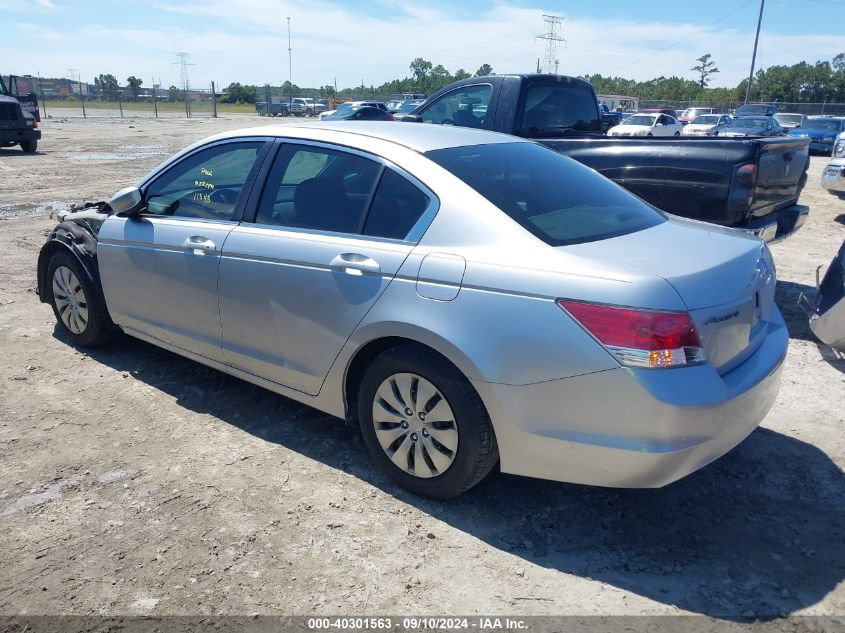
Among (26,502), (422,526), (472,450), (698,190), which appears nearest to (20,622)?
(26,502)

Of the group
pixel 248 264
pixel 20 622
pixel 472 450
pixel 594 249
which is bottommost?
pixel 20 622

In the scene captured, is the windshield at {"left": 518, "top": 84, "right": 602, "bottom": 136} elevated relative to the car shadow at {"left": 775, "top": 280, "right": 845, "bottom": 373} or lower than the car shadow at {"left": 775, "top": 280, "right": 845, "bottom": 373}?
elevated

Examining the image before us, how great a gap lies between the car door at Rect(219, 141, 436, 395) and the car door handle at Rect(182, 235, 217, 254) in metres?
0.15

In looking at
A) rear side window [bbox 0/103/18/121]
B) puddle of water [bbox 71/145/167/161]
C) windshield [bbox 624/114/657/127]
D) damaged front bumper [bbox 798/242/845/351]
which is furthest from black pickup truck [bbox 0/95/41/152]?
damaged front bumper [bbox 798/242/845/351]

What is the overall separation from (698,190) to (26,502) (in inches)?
199

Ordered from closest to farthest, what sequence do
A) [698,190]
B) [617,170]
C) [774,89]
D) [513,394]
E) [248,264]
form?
[513,394] < [248,264] < [698,190] < [617,170] < [774,89]

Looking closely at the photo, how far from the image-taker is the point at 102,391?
4449 millimetres

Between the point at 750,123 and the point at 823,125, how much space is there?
455 cm

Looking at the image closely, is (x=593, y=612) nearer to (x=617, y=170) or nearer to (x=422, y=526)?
(x=422, y=526)

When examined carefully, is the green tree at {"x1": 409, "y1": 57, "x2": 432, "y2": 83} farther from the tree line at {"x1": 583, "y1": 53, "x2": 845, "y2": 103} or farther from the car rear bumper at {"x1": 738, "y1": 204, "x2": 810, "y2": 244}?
the car rear bumper at {"x1": 738, "y1": 204, "x2": 810, "y2": 244}

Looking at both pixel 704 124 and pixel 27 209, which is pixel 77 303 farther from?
pixel 704 124

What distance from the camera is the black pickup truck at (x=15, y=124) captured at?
1975 centimetres

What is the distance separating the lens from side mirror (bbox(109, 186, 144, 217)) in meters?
4.36

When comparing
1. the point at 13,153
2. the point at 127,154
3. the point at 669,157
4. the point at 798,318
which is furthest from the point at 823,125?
the point at 13,153
